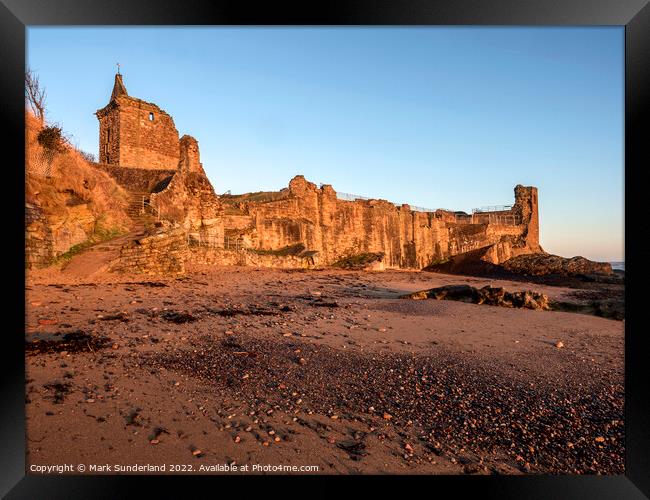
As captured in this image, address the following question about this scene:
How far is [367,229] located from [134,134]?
57.6 feet

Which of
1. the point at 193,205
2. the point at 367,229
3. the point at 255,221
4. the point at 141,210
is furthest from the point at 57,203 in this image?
the point at 367,229

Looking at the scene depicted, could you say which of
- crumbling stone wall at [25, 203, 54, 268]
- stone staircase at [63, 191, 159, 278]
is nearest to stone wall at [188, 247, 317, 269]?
stone staircase at [63, 191, 159, 278]

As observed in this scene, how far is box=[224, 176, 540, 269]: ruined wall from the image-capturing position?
2189cm

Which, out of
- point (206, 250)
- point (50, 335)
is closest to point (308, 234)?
point (206, 250)

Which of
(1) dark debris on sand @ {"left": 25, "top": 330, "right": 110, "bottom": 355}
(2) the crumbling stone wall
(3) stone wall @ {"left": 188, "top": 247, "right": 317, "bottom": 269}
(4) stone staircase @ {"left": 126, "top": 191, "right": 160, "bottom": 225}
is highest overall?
(4) stone staircase @ {"left": 126, "top": 191, "right": 160, "bottom": 225}

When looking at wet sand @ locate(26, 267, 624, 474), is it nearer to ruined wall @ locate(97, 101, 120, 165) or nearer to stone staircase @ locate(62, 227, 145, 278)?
stone staircase @ locate(62, 227, 145, 278)

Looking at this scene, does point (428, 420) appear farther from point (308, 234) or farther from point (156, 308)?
point (308, 234)

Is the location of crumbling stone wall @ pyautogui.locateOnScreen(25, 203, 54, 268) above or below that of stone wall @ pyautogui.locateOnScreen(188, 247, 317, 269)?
above

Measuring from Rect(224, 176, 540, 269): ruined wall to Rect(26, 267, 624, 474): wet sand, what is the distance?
1459 cm

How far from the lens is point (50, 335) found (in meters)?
4.93

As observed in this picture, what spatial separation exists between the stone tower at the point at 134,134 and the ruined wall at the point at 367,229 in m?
8.08

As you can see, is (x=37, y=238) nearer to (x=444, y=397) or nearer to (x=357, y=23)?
(x=357, y=23)

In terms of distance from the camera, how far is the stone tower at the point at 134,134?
23078 mm
